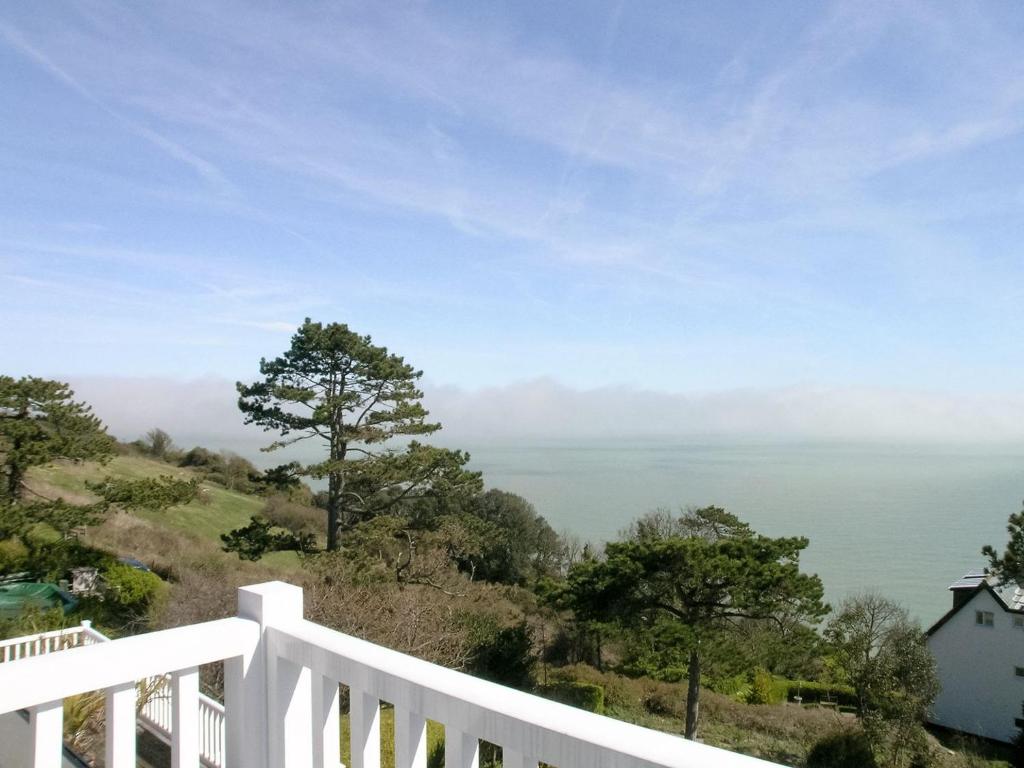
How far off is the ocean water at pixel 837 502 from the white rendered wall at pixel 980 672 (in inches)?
37.3

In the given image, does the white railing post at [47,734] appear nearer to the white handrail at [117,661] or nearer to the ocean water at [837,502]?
the white handrail at [117,661]

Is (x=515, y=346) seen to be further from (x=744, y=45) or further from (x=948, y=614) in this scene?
(x=744, y=45)

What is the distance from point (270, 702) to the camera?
1.12 m

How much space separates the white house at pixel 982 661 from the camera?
55.8ft

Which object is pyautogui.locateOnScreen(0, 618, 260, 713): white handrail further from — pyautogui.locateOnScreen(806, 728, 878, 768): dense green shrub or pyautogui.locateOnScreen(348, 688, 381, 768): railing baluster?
pyautogui.locateOnScreen(806, 728, 878, 768): dense green shrub

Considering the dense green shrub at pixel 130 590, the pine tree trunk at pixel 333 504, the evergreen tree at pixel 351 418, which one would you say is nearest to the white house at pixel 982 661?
the evergreen tree at pixel 351 418

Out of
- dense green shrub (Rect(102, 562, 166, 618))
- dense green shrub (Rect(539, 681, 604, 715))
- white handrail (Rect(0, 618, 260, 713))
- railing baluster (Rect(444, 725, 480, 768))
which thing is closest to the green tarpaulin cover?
dense green shrub (Rect(102, 562, 166, 618))

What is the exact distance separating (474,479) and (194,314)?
8.46 metres

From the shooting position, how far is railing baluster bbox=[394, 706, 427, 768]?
916 millimetres

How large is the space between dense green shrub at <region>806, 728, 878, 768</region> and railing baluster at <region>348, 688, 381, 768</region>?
1508 cm

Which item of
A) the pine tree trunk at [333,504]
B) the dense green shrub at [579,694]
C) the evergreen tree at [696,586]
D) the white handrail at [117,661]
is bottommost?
the dense green shrub at [579,694]

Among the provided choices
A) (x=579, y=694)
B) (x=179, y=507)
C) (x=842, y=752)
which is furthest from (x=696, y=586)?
(x=179, y=507)

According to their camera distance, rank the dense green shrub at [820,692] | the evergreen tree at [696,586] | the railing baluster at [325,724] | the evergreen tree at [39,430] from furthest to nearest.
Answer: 1. the dense green shrub at [820,692]
2. the evergreen tree at [696,586]
3. the evergreen tree at [39,430]
4. the railing baluster at [325,724]

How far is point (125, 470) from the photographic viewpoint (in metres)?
17.8
